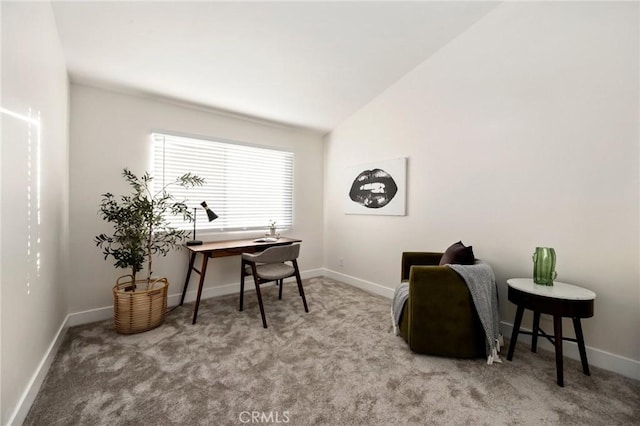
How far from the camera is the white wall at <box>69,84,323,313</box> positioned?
2.54 metres

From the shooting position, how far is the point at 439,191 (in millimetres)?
2873

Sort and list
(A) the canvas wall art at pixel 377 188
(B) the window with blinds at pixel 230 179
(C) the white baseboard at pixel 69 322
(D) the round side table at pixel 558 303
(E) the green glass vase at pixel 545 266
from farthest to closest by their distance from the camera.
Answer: (A) the canvas wall art at pixel 377 188
(B) the window with blinds at pixel 230 179
(E) the green glass vase at pixel 545 266
(D) the round side table at pixel 558 303
(C) the white baseboard at pixel 69 322

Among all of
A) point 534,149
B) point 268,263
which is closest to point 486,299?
point 534,149

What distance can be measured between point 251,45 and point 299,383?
2.66 meters

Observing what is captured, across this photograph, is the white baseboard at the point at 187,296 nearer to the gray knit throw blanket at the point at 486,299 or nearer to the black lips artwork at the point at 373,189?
the black lips artwork at the point at 373,189

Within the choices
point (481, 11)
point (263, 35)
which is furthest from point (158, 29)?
point (481, 11)

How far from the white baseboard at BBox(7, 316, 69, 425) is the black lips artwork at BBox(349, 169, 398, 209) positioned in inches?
127

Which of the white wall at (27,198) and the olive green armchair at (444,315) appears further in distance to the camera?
the olive green armchair at (444,315)

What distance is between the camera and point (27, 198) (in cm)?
151

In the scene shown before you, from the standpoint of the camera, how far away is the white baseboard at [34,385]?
1.34 m

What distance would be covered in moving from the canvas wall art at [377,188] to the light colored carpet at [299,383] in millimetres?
1485

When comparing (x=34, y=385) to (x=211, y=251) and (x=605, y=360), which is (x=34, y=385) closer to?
→ (x=211, y=251)

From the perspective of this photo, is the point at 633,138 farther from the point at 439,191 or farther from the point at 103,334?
the point at 103,334

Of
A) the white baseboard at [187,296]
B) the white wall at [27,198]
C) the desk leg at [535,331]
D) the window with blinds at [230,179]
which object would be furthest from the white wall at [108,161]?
the desk leg at [535,331]
